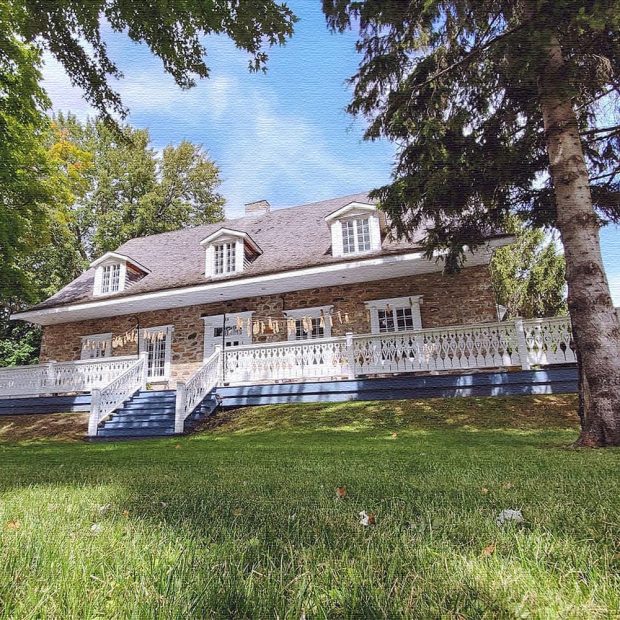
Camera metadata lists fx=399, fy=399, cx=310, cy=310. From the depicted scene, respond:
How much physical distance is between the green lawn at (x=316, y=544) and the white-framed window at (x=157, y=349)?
41.2ft

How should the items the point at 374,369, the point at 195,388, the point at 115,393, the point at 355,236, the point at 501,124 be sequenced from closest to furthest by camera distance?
the point at 501,124
the point at 195,388
the point at 374,369
the point at 115,393
the point at 355,236

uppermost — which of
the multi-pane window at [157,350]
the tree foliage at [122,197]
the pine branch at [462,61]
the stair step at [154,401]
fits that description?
the tree foliage at [122,197]

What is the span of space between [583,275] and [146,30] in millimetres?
7002

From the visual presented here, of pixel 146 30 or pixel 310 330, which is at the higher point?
pixel 146 30

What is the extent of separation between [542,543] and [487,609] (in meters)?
0.58

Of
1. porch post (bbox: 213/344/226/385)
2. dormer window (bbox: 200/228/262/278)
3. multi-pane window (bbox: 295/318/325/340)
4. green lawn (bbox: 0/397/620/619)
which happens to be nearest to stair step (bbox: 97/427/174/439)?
porch post (bbox: 213/344/226/385)

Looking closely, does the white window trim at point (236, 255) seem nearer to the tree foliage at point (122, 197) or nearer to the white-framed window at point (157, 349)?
the white-framed window at point (157, 349)

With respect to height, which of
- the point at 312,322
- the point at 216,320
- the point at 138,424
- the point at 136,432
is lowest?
the point at 136,432

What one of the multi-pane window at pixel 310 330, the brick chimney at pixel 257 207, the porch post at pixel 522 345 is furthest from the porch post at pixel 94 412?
the brick chimney at pixel 257 207

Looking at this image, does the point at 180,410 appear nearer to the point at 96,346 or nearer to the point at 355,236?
the point at 355,236

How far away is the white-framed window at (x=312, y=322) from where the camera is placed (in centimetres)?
1380

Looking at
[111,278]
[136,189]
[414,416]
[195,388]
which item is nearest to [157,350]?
[111,278]

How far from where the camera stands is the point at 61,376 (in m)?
13.7

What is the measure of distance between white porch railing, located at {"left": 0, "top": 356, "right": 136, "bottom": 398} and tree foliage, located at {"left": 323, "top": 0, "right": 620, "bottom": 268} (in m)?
10.4
